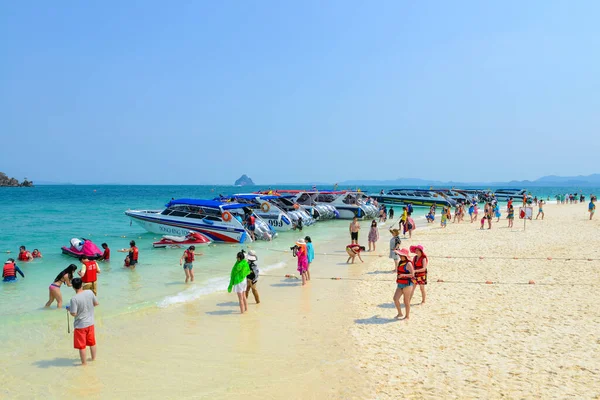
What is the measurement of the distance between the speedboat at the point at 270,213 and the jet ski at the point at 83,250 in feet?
34.6

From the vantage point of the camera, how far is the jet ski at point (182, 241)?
21234 millimetres

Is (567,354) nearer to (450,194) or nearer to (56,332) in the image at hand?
(56,332)

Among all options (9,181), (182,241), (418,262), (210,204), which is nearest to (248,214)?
(210,204)

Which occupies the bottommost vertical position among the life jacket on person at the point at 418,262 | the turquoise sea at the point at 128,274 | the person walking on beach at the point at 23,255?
the turquoise sea at the point at 128,274

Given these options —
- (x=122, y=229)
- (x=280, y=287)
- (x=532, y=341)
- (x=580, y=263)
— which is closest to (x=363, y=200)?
(x=122, y=229)

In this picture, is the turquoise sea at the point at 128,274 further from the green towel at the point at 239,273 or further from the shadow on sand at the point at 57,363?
the shadow on sand at the point at 57,363

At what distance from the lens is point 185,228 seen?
23703 millimetres

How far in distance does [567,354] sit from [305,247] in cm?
715

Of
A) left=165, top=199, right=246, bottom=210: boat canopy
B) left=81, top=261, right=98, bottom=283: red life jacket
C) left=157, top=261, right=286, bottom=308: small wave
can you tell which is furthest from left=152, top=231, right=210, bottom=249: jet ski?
left=81, top=261, right=98, bottom=283: red life jacket

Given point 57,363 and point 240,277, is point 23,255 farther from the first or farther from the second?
point 57,363

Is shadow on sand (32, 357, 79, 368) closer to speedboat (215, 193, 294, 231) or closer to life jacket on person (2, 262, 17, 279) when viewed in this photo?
life jacket on person (2, 262, 17, 279)

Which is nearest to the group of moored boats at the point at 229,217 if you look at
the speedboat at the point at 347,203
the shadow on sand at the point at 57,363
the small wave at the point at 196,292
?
the speedboat at the point at 347,203

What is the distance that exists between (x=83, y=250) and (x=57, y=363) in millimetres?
11235

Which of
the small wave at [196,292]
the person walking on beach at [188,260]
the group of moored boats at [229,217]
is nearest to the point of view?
the small wave at [196,292]
